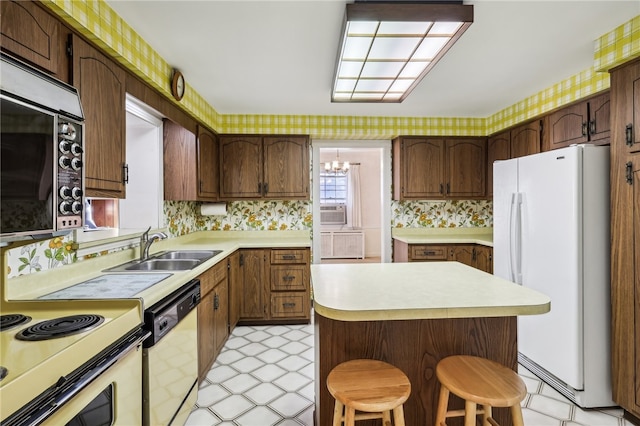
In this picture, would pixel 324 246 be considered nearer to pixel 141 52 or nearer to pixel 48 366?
pixel 141 52

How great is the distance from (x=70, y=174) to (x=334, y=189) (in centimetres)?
635

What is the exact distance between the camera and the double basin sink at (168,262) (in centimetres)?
214

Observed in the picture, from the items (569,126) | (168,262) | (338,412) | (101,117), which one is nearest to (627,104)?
(569,126)

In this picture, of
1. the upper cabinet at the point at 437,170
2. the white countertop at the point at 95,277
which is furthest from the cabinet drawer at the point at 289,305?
the upper cabinet at the point at 437,170

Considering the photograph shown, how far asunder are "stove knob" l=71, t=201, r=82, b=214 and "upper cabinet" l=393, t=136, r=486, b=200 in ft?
10.9

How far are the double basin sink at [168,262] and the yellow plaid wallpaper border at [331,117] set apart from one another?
1.23m

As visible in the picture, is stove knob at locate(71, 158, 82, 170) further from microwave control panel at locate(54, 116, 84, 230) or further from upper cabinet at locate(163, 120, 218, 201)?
upper cabinet at locate(163, 120, 218, 201)

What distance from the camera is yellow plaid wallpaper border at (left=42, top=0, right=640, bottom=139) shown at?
160 centimetres

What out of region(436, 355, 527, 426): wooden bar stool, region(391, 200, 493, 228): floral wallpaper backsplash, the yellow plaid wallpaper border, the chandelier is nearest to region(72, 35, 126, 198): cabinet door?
the yellow plaid wallpaper border

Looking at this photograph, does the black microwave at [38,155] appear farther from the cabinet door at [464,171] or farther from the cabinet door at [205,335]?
the cabinet door at [464,171]

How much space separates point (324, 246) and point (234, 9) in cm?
562

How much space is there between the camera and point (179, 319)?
1.70 metres

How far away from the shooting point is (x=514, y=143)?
339 cm

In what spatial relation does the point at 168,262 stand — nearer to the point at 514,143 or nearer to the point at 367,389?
the point at 367,389
